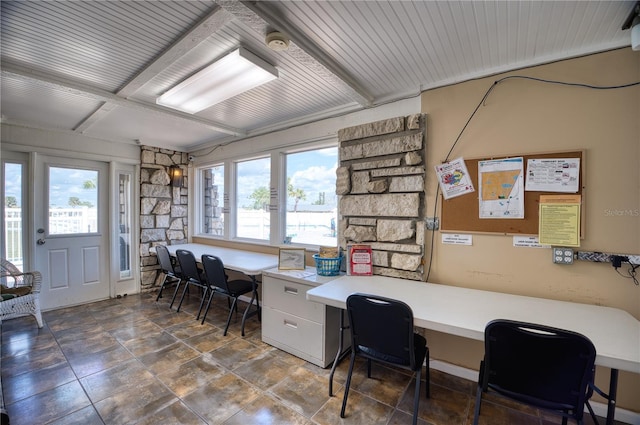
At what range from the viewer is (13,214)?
332 centimetres

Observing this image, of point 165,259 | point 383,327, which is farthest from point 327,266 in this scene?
point 165,259

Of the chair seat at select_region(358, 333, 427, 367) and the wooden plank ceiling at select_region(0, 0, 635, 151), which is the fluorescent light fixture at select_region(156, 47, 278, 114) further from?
the chair seat at select_region(358, 333, 427, 367)

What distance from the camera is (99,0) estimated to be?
142 cm

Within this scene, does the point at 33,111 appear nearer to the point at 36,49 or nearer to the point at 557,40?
the point at 36,49

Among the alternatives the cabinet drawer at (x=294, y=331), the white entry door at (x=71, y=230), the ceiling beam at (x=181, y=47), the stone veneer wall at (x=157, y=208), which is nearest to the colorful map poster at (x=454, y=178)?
the cabinet drawer at (x=294, y=331)

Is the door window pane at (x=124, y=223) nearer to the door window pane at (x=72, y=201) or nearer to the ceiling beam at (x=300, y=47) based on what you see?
the door window pane at (x=72, y=201)

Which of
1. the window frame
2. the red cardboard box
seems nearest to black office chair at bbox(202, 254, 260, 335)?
the window frame

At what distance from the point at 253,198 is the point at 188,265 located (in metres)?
1.25

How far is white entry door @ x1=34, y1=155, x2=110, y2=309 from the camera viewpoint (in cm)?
350

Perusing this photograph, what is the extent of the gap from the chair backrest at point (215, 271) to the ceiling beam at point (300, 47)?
2.10 meters

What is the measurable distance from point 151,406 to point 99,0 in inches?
97.3

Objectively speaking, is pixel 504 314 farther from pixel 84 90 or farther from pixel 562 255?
pixel 84 90

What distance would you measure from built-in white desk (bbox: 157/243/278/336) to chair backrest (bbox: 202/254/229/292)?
10cm

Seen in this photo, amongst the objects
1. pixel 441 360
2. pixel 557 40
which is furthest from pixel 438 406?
pixel 557 40
